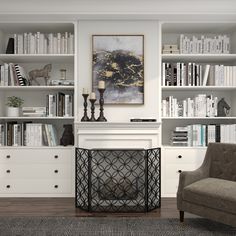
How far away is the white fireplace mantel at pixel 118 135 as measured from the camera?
4.32 m

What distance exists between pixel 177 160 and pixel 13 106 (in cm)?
233

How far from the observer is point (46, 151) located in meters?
4.52

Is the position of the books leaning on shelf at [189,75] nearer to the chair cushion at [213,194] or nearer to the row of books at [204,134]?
the row of books at [204,134]

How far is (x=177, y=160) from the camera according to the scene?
454 cm

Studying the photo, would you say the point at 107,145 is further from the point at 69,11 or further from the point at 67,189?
the point at 69,11

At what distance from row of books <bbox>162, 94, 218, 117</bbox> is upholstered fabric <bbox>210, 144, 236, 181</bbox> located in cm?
95

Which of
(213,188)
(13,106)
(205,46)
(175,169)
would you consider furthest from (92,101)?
(213,188)

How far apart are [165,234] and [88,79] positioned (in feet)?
7.40

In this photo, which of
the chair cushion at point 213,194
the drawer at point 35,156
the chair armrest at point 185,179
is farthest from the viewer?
the drawer at point 35,156

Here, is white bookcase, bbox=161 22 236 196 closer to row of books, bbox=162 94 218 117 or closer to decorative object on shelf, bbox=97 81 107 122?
row of books, bbox=162 94 218 117

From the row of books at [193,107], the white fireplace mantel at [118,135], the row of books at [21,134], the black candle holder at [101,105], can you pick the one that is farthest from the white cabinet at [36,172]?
the row of books at [193,107]

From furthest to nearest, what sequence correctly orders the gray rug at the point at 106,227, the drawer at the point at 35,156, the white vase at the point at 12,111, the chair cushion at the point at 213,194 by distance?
the white vase at the point at 12,111 < the drawer at the point at 35,156 < the gray rug at the point at 106,227 < the chair cushion at the point at 213,194

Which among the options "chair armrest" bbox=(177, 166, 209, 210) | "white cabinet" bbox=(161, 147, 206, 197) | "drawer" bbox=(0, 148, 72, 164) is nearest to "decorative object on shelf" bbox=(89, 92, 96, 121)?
"drawer" bbox=(0, 148, 72, 164)

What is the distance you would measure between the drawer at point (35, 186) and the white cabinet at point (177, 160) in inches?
50.7
